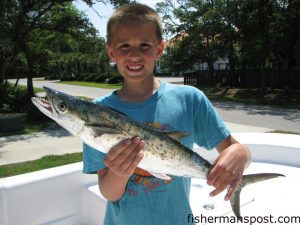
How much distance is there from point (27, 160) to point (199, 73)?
29256 millimetres

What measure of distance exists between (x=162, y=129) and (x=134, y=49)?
1.59ft

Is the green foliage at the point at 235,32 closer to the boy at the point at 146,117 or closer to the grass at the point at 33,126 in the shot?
the grass at the point at 33,126

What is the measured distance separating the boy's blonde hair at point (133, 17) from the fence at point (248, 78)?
83.3ft

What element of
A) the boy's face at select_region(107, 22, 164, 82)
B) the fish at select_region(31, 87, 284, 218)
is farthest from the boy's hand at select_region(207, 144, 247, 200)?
the boy's face at select_region(107, 22, 164, 82)

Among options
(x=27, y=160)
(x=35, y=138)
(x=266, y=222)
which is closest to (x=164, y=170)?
(x=266, y=222)

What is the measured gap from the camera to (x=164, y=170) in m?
1.82

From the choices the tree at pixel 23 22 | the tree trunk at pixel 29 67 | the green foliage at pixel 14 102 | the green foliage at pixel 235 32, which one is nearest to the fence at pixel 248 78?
the green foliage at pixel 235 32

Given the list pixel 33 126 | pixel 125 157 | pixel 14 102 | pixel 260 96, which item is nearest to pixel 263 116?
pixel 260 96

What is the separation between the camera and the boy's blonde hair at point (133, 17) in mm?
2232

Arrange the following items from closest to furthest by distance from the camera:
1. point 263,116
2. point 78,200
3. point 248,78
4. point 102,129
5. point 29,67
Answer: point 102,129, point 78,200, point 263,116, point 29,67, point 248,78

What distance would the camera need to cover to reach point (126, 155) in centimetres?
168

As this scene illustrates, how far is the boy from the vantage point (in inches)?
85.0

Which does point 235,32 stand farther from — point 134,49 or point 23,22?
point 134,49

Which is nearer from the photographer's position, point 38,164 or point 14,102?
point 38,164
